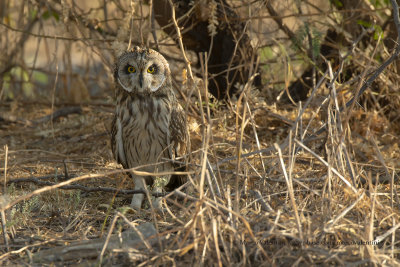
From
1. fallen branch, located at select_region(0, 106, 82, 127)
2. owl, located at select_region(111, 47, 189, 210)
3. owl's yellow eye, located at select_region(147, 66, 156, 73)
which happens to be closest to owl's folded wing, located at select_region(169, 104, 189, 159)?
owl, located at select_region(111, 47, 189, 210)

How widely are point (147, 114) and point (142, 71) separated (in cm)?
33

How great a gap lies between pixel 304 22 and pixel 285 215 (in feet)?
9.64

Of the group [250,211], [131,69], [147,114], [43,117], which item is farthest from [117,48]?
[250,211]

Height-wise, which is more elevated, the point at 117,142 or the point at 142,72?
the point at 142,72

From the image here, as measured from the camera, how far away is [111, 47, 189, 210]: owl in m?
4.07

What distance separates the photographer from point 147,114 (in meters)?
4.13

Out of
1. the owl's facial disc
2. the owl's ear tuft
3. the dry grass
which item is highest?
the owl's ear tuft

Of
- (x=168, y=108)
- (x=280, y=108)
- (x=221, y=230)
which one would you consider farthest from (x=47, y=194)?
(x=280, y=108)

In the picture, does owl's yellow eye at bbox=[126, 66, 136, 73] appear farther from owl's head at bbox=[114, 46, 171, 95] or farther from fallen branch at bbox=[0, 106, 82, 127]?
fallen branch at bbox=[0, 106, 82, 127]

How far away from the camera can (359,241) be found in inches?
98.0

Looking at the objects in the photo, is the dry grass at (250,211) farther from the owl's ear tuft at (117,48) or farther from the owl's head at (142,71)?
the owl's ear tuft at (117,48)

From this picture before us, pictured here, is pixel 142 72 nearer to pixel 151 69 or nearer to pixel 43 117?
pixel 151 69

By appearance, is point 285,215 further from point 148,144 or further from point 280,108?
point 280,108

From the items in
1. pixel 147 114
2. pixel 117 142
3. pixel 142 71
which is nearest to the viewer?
pixel 142 71
